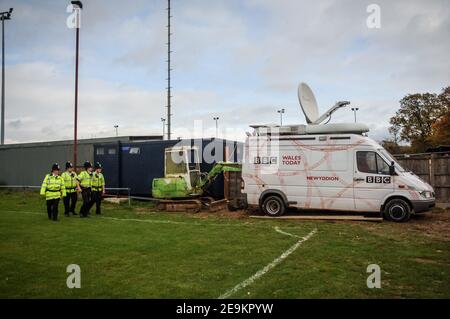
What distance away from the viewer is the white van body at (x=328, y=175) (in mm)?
11125

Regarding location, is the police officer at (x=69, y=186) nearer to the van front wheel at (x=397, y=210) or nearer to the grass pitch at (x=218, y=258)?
the grass pitch at (x=218, y=258)

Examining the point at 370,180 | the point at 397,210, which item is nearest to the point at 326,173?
the point at 370,180

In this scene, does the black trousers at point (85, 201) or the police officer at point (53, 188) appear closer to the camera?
the police officer at point (53, 188)

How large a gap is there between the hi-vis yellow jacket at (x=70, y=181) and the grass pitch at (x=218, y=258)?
2.04 meters

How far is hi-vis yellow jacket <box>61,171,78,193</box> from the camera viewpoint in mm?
13684

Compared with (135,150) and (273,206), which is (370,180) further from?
(135,150)

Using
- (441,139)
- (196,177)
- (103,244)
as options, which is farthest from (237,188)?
(441,139)

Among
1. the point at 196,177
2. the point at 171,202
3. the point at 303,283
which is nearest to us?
the point at 303,283

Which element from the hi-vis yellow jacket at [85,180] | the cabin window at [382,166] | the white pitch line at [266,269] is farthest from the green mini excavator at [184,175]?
the white pitch line at [266,269]

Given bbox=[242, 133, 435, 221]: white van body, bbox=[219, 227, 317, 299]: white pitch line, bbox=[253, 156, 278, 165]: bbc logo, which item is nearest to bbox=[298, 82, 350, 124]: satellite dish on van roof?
bbox=[242, 133, 435, 221]: white van body
